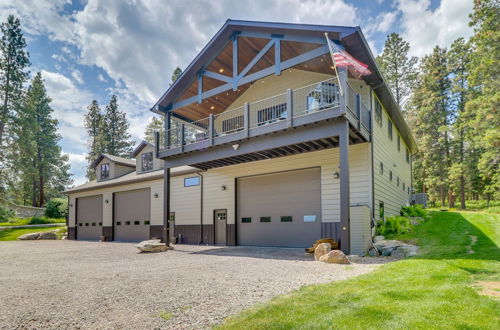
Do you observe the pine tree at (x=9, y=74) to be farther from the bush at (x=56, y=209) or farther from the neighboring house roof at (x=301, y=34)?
the neighboring house roof at (x=301, y=34)

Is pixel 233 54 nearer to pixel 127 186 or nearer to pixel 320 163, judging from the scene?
pixel 320 163

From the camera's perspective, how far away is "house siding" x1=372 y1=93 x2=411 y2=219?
1078 centimetres

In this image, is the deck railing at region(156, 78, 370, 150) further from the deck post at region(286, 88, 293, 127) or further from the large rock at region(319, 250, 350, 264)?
the large rock at region(319, 250, 350, 264)

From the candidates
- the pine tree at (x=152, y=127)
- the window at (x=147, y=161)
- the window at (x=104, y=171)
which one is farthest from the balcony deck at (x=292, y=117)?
the pine tree at (x=152, y=127)

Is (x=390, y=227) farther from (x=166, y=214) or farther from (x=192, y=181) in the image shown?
(x=192, y=181)

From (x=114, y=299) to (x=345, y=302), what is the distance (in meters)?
3.14

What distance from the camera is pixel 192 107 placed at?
45.9 feet

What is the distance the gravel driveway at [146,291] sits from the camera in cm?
342

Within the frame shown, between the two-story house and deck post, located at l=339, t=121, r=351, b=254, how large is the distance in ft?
0.09

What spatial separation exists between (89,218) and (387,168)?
1948 cm

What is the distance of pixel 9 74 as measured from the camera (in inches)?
1112

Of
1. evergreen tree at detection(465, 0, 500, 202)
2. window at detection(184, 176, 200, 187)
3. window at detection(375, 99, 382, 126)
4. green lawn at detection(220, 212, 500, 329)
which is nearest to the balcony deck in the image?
window at detection(375, 99, 382, 126)

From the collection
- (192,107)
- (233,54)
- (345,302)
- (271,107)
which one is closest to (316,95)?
(271,107)

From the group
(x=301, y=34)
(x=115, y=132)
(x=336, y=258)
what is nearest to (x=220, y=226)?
(x=336, y=258)
